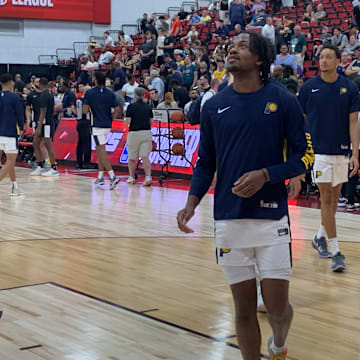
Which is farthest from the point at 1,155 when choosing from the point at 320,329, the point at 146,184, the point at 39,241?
the point at 320,329

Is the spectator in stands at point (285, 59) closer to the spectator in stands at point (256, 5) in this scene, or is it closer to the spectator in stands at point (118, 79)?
the spectator in stands at point (118, 79)

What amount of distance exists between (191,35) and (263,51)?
19.3m

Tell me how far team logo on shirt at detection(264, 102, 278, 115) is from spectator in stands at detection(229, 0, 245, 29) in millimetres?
19085

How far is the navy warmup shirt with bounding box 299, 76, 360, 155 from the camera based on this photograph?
637 cm

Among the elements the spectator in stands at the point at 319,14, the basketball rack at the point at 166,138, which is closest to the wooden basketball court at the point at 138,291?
the basketball rack at the point at 166,138

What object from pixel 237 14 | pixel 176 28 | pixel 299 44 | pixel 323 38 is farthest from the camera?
pixel 176 28

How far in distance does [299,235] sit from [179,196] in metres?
3.76

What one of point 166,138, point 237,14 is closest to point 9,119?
point 166,138

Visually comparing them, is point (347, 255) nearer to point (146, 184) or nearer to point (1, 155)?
point (146, 184)

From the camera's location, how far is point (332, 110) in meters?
6.40

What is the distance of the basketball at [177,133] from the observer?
13.2 metres

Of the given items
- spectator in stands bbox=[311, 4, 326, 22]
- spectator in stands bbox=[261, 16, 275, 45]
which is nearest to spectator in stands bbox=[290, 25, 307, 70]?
spectator in stands bbox=[261, 16, 275, 45]

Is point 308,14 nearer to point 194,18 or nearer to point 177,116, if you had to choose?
point 194,18

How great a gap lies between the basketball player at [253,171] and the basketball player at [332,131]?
3.03m
